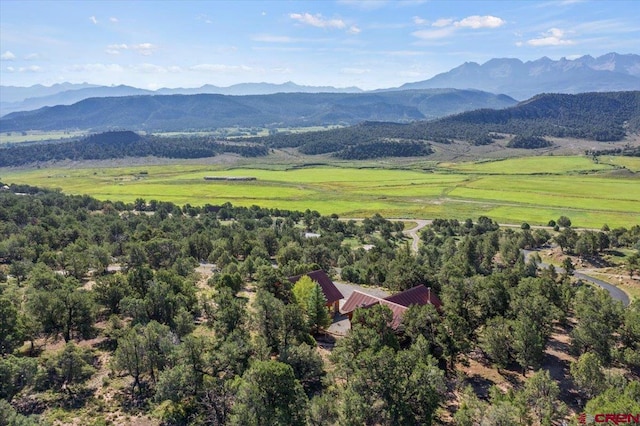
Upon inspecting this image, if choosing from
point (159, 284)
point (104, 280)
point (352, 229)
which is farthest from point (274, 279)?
point (352, 229)

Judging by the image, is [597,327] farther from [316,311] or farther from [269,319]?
[269,319]

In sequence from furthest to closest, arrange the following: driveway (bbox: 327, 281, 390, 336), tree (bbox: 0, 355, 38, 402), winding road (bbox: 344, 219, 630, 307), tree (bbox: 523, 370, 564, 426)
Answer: winding road (bbox: 344, 219, 630, 307), driveway (bbox: 327, 281, 390, 336), tree (bbox: 0, 355, 38, 402), tree (bbox: 523, 370, 564, 426)

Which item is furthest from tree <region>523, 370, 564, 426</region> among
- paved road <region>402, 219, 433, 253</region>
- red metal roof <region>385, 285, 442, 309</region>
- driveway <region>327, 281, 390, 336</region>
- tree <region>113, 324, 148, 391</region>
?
paved road <region>402, 219, 433, 253</region>

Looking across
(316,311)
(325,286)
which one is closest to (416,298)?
(325,286)

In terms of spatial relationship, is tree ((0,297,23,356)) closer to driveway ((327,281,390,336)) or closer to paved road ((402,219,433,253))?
driveway ((327,281,390,336))

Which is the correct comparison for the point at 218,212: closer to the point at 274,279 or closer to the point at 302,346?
the point at 274,279

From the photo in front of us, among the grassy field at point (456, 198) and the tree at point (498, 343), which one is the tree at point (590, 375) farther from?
the grassy field at point (456, 198)

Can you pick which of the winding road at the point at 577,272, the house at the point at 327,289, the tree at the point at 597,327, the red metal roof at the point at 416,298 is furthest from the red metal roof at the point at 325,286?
the winding road at the point at 577,272
